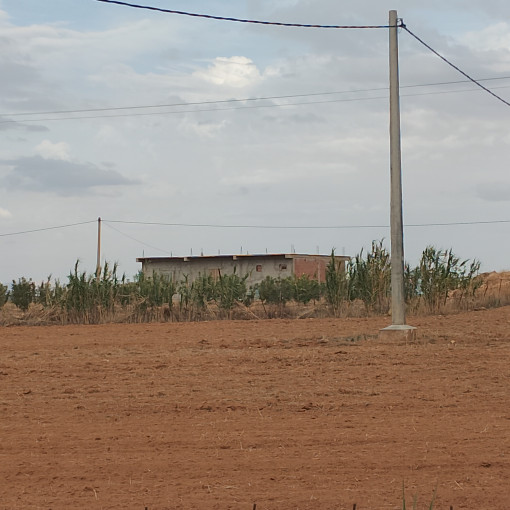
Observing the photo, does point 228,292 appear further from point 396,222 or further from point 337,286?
point 396,222

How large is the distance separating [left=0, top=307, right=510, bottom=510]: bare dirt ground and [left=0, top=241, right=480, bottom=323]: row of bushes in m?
5.66

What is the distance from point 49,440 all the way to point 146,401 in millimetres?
2273

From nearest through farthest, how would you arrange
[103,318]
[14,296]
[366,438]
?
[366,438]
[103,318]
[14,296]

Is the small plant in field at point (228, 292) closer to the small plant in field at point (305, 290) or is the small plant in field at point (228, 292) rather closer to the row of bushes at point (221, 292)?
the row of bushes at point (221, 292)

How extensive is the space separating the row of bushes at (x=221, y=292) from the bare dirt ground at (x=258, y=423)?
566cm

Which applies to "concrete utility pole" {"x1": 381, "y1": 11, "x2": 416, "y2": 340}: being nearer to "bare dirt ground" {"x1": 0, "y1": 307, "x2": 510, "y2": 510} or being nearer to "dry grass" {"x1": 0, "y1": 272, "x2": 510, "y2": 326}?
"bare dirt ground" {"x1": 0, "y1": 307, "x2": 510, "y2": 510}

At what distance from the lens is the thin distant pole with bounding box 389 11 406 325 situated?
1611 centimetres

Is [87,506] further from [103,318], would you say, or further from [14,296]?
[14,296]

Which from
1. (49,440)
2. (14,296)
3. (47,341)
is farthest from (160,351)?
(14,296)

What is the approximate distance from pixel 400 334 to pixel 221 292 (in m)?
9.26

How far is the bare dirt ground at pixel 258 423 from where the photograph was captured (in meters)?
6.65

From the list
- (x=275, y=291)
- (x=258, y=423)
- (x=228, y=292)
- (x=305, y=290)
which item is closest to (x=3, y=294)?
(x=228, y=292)

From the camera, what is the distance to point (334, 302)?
23.4 metres

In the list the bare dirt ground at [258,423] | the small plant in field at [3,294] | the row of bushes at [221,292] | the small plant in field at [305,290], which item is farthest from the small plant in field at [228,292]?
the small plant in field at [3,294]
